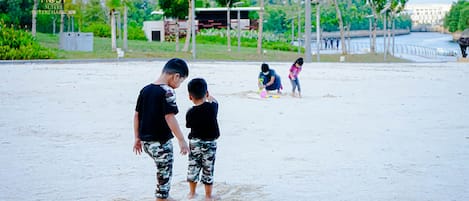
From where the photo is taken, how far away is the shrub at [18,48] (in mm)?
41906

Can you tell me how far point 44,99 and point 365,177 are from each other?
11.2 metres

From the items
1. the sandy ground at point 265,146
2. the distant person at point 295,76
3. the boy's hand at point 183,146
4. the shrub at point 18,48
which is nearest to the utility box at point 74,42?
the shrub at point 18,48

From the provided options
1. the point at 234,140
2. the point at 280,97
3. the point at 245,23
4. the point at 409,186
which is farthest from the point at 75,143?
the point at 245,23

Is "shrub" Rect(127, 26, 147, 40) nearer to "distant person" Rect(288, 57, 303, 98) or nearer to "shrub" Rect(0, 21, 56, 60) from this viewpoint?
"shrub" Rect(0, 21, 56, 60)

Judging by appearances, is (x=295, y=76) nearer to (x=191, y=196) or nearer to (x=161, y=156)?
(x=191, y=196)

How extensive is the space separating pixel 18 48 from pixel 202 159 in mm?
37080

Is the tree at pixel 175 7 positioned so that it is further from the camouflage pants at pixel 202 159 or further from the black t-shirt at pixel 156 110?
the black t-shirt at pixel 156 110

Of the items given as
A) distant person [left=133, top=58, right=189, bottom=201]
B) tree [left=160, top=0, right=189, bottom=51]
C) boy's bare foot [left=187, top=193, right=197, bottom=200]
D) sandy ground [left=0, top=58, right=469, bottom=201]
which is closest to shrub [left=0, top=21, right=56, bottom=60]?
tree [left=160, top=0, right=189, bottom=51]

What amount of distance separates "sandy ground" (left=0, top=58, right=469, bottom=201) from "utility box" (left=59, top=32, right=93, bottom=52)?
31.9 metres

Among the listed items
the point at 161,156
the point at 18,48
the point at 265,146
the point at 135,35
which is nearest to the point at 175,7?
the point at 135,35

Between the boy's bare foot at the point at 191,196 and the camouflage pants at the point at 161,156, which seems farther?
the boy's bare foot at the point at 191,196

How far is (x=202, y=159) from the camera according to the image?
786 cm

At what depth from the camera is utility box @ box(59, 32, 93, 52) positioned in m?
53.6

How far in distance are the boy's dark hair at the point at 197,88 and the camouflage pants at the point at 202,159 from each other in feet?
1.41
